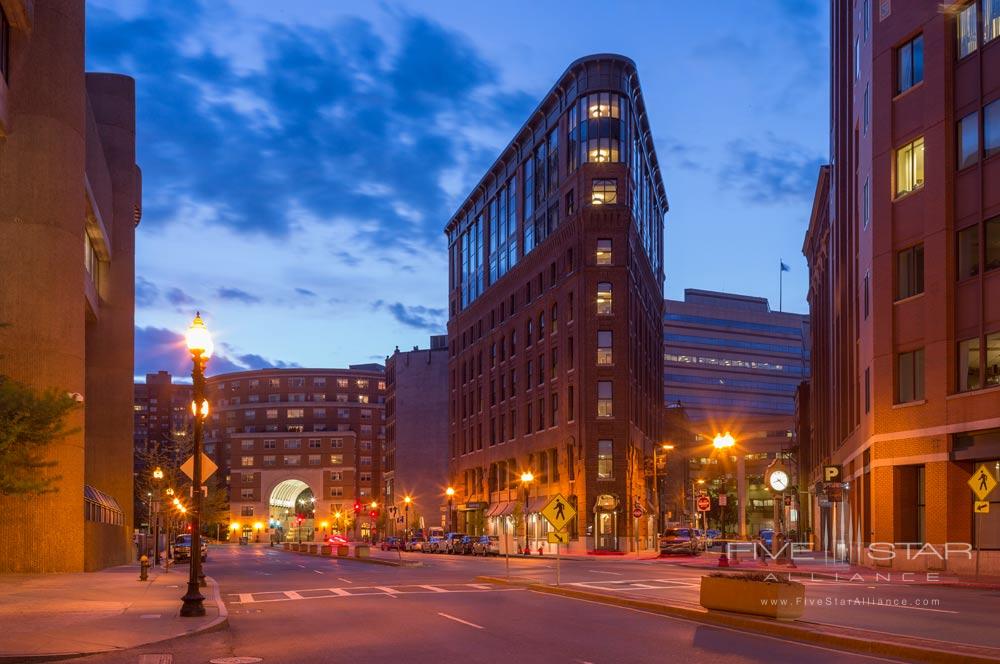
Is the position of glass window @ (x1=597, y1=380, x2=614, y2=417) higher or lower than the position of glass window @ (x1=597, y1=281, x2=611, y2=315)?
lower

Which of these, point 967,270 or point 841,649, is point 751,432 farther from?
point 841,649

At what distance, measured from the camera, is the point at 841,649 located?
51.7ft

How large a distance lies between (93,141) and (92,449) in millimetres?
18421

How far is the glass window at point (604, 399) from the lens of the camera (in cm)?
8119

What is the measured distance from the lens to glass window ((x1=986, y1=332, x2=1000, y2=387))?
124ft

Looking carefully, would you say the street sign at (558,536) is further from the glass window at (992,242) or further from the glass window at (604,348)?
the glass window at (604,348)

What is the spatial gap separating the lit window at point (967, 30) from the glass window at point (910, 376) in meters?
11.4

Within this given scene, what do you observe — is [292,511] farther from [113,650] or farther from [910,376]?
[113,650]

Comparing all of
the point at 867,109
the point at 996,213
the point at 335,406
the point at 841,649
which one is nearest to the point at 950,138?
the point at 996,213

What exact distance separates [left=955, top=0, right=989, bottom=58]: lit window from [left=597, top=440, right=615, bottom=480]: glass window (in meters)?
45.1

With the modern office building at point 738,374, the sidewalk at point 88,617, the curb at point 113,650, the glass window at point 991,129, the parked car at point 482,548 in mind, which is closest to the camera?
the curb at point 113,650

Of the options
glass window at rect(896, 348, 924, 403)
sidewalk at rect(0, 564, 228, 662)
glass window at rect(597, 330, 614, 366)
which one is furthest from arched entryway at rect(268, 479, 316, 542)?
sidewalk at rect(0, 564, 228, 662)

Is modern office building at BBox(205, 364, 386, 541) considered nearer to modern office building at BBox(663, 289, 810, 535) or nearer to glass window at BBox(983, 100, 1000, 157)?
modern office building at BBox(663, 289, 810, 535)

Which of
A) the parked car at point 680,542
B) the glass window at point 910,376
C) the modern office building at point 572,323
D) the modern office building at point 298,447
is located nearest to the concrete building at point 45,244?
the glass window at point 910,376
